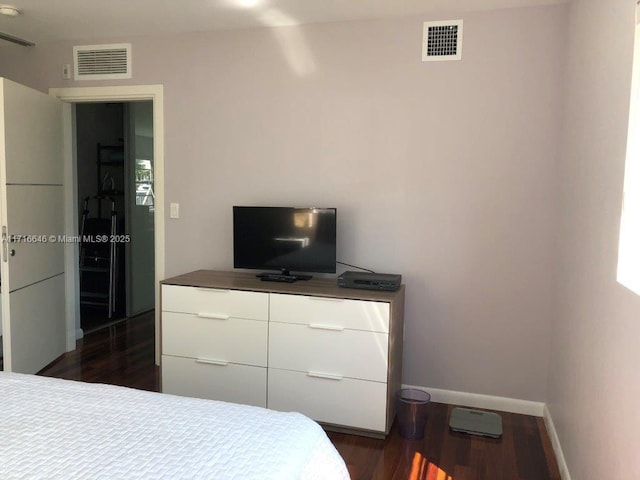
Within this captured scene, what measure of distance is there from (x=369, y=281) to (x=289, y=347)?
60 centimetres

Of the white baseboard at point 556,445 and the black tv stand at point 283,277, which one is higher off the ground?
the black tv stand at point 283,277

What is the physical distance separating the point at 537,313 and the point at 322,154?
5.49ft

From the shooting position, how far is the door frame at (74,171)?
3.78m

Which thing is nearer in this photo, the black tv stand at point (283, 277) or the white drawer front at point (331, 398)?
the white drawer front at point (331, 398)

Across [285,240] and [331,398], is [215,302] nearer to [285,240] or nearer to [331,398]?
[285,240]

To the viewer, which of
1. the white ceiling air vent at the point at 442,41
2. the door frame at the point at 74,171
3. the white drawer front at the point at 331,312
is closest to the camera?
the white drawer front at the point at 331,312

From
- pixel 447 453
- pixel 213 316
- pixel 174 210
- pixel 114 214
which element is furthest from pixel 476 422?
pixel 114 214

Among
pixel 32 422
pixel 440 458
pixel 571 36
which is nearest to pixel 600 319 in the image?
pixel 440 458

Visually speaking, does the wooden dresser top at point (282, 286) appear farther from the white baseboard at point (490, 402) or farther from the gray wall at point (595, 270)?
the gray wall at point (595, 270)

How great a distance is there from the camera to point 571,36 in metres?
2.87

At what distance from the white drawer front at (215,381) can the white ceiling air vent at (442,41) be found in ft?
7.09

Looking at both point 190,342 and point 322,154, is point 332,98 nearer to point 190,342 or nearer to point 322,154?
point 322,154

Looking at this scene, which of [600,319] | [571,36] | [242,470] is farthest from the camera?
[571,36]

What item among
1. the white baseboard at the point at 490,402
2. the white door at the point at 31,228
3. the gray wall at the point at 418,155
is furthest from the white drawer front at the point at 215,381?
the white door at the point at 31,228
